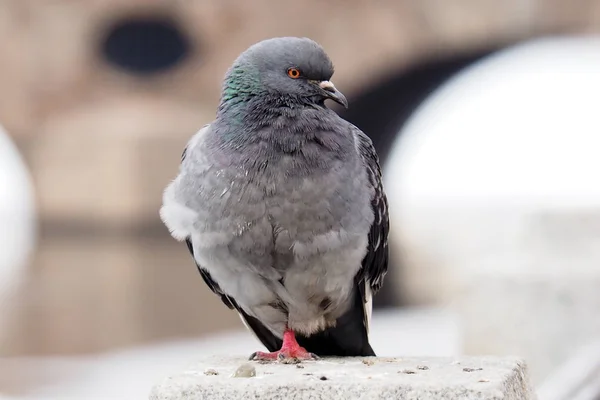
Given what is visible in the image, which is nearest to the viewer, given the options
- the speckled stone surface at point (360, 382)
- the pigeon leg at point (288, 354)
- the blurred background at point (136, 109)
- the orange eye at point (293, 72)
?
the speckled stone surface at point (360, 382)

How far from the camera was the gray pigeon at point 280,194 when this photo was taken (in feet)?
12.1

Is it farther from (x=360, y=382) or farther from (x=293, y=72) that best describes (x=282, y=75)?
(x=360, y=382)

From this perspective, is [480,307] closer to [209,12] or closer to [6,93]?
[209,12]

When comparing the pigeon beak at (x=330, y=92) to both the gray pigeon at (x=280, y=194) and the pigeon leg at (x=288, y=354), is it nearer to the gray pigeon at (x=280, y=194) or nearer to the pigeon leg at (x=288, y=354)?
the gray pigeon at (x=280, y=194)

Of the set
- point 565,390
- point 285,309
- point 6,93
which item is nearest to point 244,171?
point 285,309

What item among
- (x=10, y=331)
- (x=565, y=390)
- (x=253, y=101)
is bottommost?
(x=565, y=390)

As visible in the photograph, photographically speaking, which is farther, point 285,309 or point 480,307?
Result: point 480,307

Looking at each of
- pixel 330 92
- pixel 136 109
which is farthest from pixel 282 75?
pixel 136 109

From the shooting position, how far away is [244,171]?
3670 millimetres

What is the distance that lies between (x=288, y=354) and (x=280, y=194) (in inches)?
23.4

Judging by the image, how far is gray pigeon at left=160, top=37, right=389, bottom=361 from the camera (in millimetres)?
3678

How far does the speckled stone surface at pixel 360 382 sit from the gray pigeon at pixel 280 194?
0.61 m

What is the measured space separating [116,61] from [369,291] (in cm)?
905

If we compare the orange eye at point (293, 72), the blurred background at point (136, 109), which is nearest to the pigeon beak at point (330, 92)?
the orange eye at point (293, 72)
